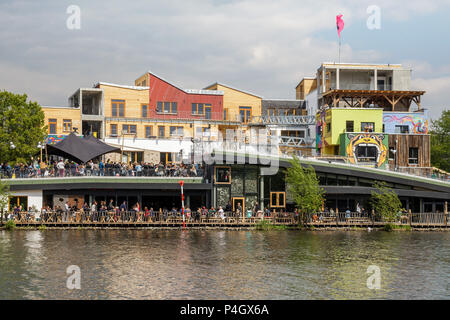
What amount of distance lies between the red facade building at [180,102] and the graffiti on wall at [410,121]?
1919 centimetres

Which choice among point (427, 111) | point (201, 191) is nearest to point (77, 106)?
point (201, 191)

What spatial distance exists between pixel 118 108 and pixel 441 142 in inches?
1695

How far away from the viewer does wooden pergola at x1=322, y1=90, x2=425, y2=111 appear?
2837 inches

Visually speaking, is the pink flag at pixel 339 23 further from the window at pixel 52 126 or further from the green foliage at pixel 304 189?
the window at pixel 52 126

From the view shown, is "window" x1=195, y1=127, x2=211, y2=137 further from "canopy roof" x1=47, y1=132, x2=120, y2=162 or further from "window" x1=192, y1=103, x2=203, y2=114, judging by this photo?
"canopy roof" x1=47, y1=132, x2=120, y2=162

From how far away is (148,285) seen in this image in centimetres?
2812

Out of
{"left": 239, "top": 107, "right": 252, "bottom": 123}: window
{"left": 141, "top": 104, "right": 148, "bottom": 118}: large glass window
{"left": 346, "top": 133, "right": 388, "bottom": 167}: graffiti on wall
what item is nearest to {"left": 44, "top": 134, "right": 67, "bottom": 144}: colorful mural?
{"left": 141, "top": 104, "right": 148, "bottom": 118}: large glass window

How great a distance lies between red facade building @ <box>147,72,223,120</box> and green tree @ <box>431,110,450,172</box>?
2871 centimetres

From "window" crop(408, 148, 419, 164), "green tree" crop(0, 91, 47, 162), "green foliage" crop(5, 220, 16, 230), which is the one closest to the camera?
"green foliage" crop(5, 220, 16, 230)

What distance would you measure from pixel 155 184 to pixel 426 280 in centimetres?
2747

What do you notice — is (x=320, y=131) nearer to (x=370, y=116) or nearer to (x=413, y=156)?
(x=370, y=116)

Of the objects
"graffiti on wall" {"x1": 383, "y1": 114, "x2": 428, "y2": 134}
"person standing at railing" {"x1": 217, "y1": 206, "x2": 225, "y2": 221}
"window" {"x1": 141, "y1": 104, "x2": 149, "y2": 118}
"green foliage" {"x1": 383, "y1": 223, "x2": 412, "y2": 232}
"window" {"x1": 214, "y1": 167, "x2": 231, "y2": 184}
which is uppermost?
"window" {"x1": 141, "y1": 104, "x2": 149, "y2": 118}

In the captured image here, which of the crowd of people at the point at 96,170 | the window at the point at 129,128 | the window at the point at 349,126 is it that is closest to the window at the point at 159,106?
the window at the point at 129,128

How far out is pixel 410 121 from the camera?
70750 millimetres
